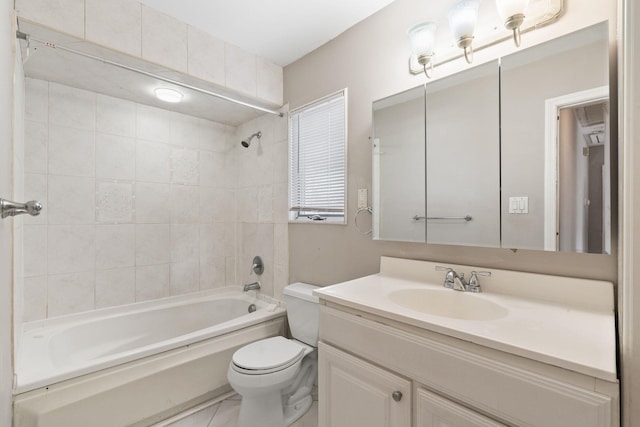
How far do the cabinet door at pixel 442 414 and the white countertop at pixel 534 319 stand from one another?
20 centimetres

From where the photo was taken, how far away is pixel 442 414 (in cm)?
84

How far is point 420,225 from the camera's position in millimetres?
1429

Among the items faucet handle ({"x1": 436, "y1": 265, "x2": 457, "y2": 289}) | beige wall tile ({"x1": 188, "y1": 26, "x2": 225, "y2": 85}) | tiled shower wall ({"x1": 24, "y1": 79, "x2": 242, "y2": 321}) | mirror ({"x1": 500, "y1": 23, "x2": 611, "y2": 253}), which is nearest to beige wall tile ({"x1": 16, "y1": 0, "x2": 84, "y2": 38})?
beige wall tile ({"x1": 188, "y1": 26, "x2": 225, "y2": 85})

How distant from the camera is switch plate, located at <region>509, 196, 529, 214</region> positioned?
1.12m

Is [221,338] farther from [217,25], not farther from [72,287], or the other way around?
[217,25]

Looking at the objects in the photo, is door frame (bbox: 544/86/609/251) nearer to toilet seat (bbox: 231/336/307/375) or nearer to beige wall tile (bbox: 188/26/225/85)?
toilet seat (bbox: 231/336/307/375)

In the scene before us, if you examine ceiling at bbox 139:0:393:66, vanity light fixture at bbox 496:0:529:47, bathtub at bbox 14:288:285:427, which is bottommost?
bathtub at bbox 14:288:285:427

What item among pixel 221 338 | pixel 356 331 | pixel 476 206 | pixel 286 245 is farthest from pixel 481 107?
Answer: pixel 221 338

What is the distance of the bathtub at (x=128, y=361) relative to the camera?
1285 mm

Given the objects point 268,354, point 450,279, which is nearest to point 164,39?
point 268,354

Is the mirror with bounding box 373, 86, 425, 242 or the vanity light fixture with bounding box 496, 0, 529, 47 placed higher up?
the vanity light fixture with bounding box 496, 0, 529, 47

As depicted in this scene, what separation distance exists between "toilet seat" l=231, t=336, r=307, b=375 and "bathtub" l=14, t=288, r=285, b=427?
29 centimetres

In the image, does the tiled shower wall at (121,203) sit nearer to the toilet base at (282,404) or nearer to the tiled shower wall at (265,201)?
the tiled shower wall at (265,201)

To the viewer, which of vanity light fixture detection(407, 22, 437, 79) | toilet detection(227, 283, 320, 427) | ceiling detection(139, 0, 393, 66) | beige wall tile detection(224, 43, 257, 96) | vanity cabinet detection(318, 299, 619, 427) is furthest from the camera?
beige wall tile detection(224, 43, 257, 96)
